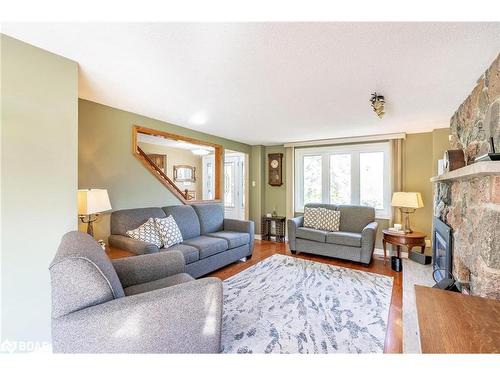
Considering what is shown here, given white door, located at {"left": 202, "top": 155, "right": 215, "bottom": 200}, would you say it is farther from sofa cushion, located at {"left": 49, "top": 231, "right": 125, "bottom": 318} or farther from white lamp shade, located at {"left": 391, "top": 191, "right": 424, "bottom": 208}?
sofa cushion, located at {"left": 49, "top": 231, "right": 125, "bottom": 318}

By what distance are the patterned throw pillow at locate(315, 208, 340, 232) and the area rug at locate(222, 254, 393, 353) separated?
2.87 ft

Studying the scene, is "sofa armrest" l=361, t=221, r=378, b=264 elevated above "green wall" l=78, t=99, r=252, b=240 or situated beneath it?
situated beneath

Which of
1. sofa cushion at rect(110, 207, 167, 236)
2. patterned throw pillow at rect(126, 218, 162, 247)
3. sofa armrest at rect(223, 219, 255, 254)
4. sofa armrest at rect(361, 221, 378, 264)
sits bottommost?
sofa armrest at rect(361, 221, 378, 264)

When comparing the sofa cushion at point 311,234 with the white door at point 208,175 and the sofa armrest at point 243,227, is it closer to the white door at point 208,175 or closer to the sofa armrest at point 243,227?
the sofa armrest at point 243,227

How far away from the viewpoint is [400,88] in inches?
84.4

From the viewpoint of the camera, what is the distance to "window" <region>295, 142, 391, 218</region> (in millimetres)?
4266

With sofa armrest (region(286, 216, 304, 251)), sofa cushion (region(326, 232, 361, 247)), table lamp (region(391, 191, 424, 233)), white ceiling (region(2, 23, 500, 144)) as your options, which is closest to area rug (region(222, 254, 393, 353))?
sofa cushion (region(326, 232, 361, 247))

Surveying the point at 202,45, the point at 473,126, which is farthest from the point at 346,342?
the point at 202,45

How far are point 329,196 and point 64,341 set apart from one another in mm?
4475

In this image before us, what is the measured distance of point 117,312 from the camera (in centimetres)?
114

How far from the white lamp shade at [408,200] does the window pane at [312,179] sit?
1.52 m

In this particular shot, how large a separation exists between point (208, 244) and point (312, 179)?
2.87 m

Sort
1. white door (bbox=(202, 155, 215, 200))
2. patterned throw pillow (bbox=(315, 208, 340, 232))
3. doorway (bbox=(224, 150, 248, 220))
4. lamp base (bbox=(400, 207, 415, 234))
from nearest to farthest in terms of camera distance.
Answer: lamp base (bbox=(400, 207, 415, 234)) → patterned throw pillow (bbox=(315, 208, 340, 232)) → doorway (bbox=(224, 150, 248, 220)) → white door (bbox=(202, 155, 215, 200))

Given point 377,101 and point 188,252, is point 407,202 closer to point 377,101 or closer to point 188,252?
point 377,101
